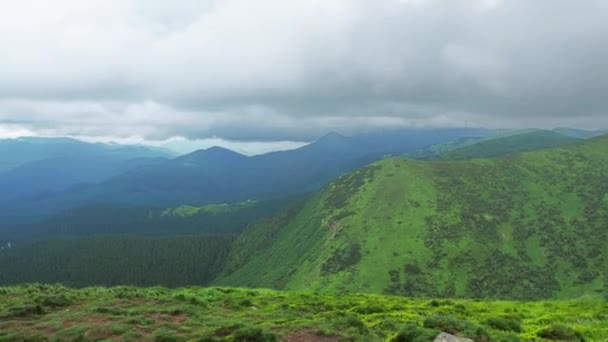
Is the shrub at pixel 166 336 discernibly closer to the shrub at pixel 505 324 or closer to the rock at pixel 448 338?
the rock at pixel 448 338

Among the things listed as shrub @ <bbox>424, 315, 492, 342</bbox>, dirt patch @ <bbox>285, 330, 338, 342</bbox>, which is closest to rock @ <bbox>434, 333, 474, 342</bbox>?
shrub @ <bbox>424, 315, 492, 342</bbox>

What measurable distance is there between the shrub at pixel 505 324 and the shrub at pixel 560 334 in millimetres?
1606

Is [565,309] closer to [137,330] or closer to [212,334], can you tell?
[212,334]

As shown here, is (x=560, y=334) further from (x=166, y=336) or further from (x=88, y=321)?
(x=88, y=321)

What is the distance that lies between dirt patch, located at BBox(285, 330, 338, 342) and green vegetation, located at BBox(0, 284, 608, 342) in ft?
0.19

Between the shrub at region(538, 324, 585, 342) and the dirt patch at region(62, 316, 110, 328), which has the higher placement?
the shrub at region(538, 324, 585, 342)

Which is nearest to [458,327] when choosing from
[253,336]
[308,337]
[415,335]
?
[415,335]

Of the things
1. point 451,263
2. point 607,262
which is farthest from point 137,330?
point 607,262

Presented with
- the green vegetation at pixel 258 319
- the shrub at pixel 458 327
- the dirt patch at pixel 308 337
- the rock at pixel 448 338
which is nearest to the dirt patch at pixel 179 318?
the green vegetation at pixel 258 319

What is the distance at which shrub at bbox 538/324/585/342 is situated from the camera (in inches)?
853

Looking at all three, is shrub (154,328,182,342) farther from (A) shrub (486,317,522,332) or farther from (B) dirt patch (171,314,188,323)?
(A) shrub (486,317,522,332)

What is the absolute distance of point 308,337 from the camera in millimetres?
22797

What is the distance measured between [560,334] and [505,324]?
2.94m

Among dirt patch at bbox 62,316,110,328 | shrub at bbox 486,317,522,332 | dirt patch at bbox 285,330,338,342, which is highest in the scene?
dirt patch at bbox 285,330,338,342
